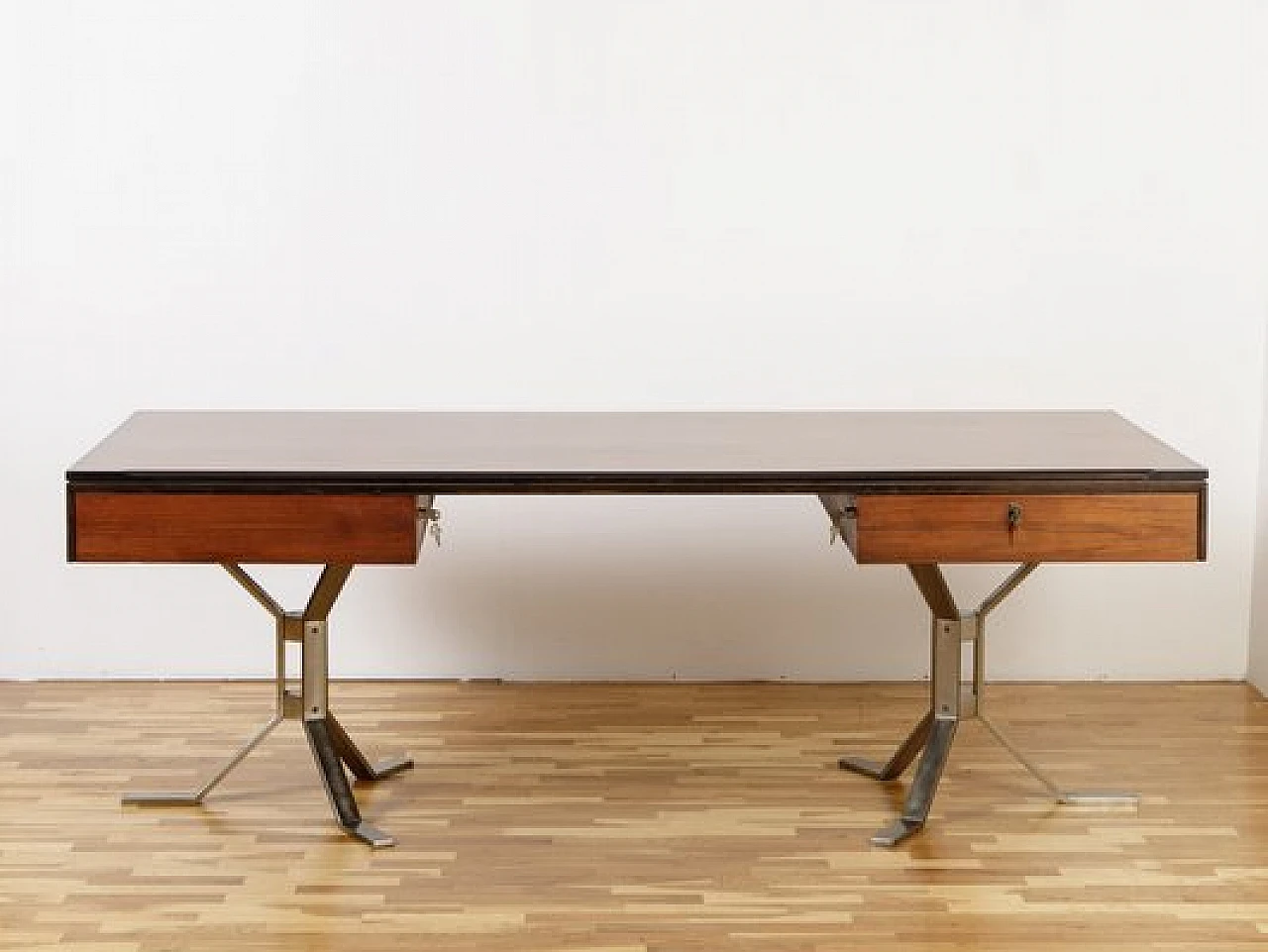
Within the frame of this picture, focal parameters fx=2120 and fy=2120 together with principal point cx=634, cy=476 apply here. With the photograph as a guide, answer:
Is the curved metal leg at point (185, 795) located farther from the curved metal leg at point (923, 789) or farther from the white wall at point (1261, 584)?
the white wall at point (1261, 584)

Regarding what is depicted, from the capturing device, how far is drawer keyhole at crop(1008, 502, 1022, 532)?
3.38 meters

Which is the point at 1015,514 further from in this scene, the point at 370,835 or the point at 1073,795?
the point at 370,835

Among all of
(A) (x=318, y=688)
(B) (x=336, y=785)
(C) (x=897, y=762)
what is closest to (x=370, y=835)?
(B) (x=336, y=785)

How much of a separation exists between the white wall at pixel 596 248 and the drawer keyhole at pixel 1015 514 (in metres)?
1.21

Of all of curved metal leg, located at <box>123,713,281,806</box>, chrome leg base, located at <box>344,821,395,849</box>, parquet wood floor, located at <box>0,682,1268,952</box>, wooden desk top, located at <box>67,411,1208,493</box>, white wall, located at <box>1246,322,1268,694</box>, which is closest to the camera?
parquet wood floor, located at <box>0,682,1268,952</box>

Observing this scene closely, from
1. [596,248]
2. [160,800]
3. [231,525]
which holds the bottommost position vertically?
[160,800]

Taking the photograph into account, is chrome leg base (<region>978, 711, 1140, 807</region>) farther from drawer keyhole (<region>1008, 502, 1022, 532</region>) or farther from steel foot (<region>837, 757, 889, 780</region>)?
drawer keyhole (<region>1008, 502, 1022, 532</region>)

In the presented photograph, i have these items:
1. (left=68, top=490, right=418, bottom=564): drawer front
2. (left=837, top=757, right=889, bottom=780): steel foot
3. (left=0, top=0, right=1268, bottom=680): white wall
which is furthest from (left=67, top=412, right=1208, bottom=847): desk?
(left=0, top=0, right=1268, bottom=680): white wall

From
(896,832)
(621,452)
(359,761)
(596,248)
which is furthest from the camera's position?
(596,248)

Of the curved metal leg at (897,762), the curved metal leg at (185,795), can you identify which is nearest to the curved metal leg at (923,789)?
the curved metal leg at (897,762)

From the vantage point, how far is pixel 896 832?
3604 millimetres

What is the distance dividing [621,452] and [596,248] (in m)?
1.11

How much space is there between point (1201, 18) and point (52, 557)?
2721 millimetres

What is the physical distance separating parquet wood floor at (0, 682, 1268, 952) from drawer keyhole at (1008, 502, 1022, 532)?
575 millimetres
